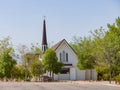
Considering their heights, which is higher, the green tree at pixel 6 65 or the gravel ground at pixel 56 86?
the green tree at pixel 6 65

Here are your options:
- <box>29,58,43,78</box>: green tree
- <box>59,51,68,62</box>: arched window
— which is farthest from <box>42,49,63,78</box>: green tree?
<box>59,51,68,62</box>: arched window

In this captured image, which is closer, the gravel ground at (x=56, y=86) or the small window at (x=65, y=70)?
the gravel ground at (x=56, y=86)

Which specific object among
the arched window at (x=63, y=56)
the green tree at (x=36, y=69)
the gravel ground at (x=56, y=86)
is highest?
the arched window at (x=63, y=56)

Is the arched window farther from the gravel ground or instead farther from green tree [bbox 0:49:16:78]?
the gravel ground

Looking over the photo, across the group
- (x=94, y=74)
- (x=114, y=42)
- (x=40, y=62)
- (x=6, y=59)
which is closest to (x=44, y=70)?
(x=40, y=62)

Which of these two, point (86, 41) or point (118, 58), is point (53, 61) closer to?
point (118, 58)

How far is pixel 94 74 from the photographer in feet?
206

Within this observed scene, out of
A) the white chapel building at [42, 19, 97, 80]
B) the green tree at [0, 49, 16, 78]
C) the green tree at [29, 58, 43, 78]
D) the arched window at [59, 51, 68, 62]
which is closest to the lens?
the green tree at [0, 49, 16, 78]

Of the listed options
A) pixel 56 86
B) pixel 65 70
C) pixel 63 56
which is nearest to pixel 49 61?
pixel 65 70

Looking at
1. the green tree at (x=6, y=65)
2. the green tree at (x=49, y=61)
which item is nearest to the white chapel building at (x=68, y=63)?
the green tree at (x=49, y=61)

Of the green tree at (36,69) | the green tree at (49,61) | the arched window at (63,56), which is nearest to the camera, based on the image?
the green tree at (49,61)

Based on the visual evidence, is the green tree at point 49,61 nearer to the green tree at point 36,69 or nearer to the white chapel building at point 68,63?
the green tree at point 36,69

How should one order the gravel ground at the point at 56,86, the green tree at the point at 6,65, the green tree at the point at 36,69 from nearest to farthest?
the gravel ground at the point at 56,86 → the green tree at the point at 6,65 → the green tree at the point at 36,69

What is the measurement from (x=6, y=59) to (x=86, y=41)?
24.3 m
